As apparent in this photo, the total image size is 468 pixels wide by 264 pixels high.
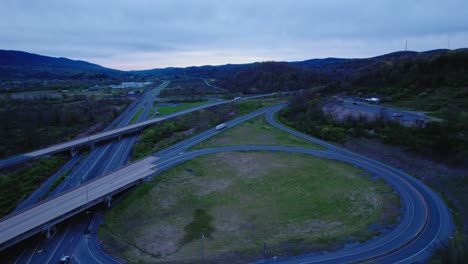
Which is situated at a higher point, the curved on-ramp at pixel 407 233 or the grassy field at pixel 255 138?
the grassy field at pixel 255 138

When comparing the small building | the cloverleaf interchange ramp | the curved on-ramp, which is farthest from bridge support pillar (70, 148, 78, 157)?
the small building

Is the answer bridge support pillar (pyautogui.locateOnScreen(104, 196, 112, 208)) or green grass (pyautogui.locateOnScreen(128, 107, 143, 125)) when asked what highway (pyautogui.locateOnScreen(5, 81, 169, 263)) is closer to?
green grass (pyautogui.locateOnScreen(128, 107, 143, 125))

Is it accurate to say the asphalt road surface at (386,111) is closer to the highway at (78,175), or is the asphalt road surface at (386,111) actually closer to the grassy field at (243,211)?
the grassy field at (243,211)

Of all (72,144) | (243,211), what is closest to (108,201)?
(243,211)

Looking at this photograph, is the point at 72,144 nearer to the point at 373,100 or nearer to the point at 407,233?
the point at 407,233

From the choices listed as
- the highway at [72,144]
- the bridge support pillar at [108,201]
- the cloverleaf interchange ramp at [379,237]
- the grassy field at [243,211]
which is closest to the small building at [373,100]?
the cloverleaf interchange ramp at [379,237]

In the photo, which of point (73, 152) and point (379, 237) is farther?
point (73, 152)
